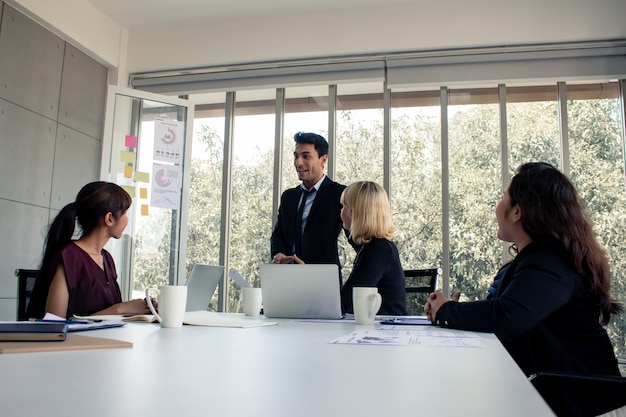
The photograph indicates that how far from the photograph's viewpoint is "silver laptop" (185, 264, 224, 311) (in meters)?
2.02

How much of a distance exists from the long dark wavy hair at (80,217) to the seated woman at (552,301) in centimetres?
137

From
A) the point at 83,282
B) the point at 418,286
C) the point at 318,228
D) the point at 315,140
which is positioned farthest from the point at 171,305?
the point at 315,140

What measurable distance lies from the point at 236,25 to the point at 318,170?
5.39 ft

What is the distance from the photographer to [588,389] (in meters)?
1.21

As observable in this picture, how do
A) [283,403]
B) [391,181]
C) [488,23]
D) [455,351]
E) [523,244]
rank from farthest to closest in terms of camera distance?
[391,181]
[488,23]
[523,244]
[455,351]
[283,403]

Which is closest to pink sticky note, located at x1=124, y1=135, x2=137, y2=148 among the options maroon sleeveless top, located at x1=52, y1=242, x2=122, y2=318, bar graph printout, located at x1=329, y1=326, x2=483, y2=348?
maroon sleeveless top, located at x1=52, y1=242, x2=122, y2=318

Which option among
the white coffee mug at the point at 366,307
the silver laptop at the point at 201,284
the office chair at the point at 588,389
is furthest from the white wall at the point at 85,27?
the office chair at the point at 588,389

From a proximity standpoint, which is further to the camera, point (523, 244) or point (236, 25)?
point (236, 25)

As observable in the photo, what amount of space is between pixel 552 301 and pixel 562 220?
246mm

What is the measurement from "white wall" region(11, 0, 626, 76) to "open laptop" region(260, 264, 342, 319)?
8.96 feet

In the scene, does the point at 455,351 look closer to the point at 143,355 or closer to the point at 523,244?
the point at 143,355

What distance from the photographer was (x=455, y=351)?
966 millimetres

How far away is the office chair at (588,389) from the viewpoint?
1.20m

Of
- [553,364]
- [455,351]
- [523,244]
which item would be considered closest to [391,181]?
[523,244]
